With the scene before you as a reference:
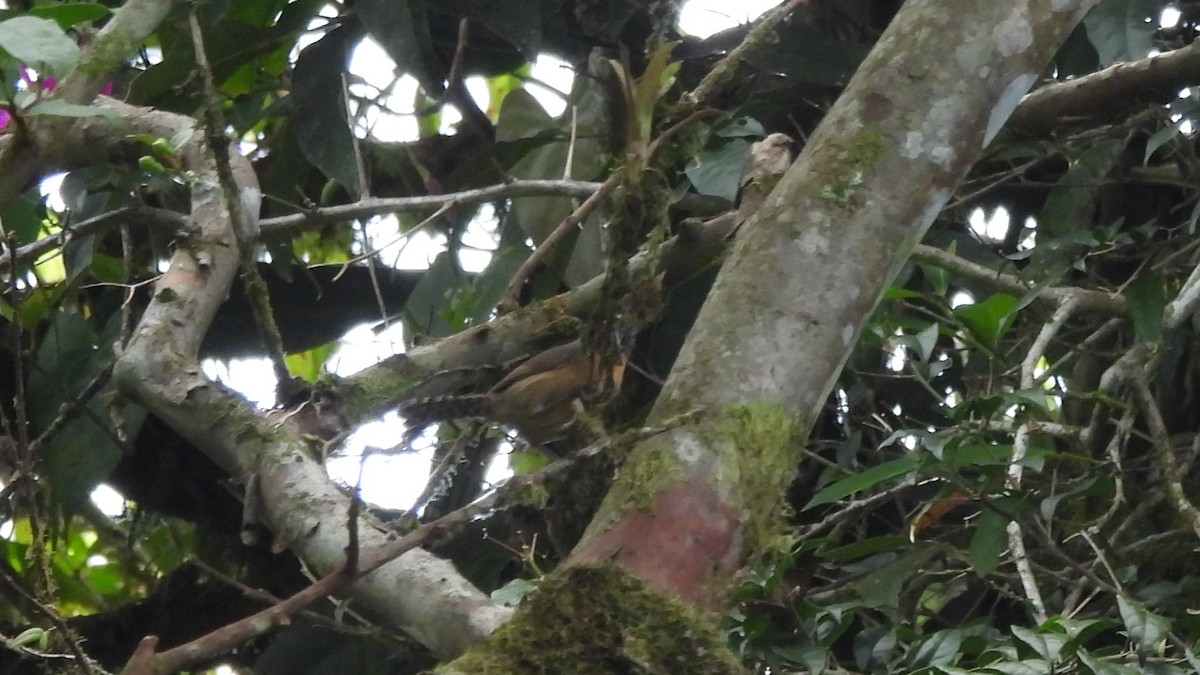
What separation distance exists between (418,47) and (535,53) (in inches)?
6.3

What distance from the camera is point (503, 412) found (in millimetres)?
1230

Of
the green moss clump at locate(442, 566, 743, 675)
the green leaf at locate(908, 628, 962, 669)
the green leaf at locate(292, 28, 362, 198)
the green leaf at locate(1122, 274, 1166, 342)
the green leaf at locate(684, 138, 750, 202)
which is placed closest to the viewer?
the green moss clump at locate(442, 566, 743, 675)

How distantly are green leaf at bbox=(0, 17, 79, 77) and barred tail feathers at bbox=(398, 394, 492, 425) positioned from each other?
0.39 meters

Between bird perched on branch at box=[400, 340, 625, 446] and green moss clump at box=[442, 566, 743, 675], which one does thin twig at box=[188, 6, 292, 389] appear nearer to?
bird perched on branch at box=[400, 340, 625, 446]

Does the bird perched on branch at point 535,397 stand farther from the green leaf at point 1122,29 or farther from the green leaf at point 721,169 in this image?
the green leaf at point 1122,29

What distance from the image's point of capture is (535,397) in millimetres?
1238

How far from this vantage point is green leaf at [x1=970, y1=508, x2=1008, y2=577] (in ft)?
3.76

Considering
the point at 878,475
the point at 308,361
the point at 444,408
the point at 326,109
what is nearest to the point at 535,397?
the point at 444,408

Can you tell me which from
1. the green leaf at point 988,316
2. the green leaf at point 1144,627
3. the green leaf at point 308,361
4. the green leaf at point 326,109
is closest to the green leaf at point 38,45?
the green leaf at point 326,109

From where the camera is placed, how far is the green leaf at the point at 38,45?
0.98 metres

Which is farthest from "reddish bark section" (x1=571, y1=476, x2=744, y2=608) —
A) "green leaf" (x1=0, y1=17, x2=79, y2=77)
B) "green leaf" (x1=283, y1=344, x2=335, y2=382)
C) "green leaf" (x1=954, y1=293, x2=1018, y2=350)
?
"green leaf" (x1=283, y1=344, x2=335, y2=382)

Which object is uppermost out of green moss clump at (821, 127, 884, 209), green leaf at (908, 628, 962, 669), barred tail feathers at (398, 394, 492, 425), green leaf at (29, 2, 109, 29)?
green leaf at (29, 2, 109, 29)

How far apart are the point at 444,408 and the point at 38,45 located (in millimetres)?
448

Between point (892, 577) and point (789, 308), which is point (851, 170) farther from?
point (892, 577)
